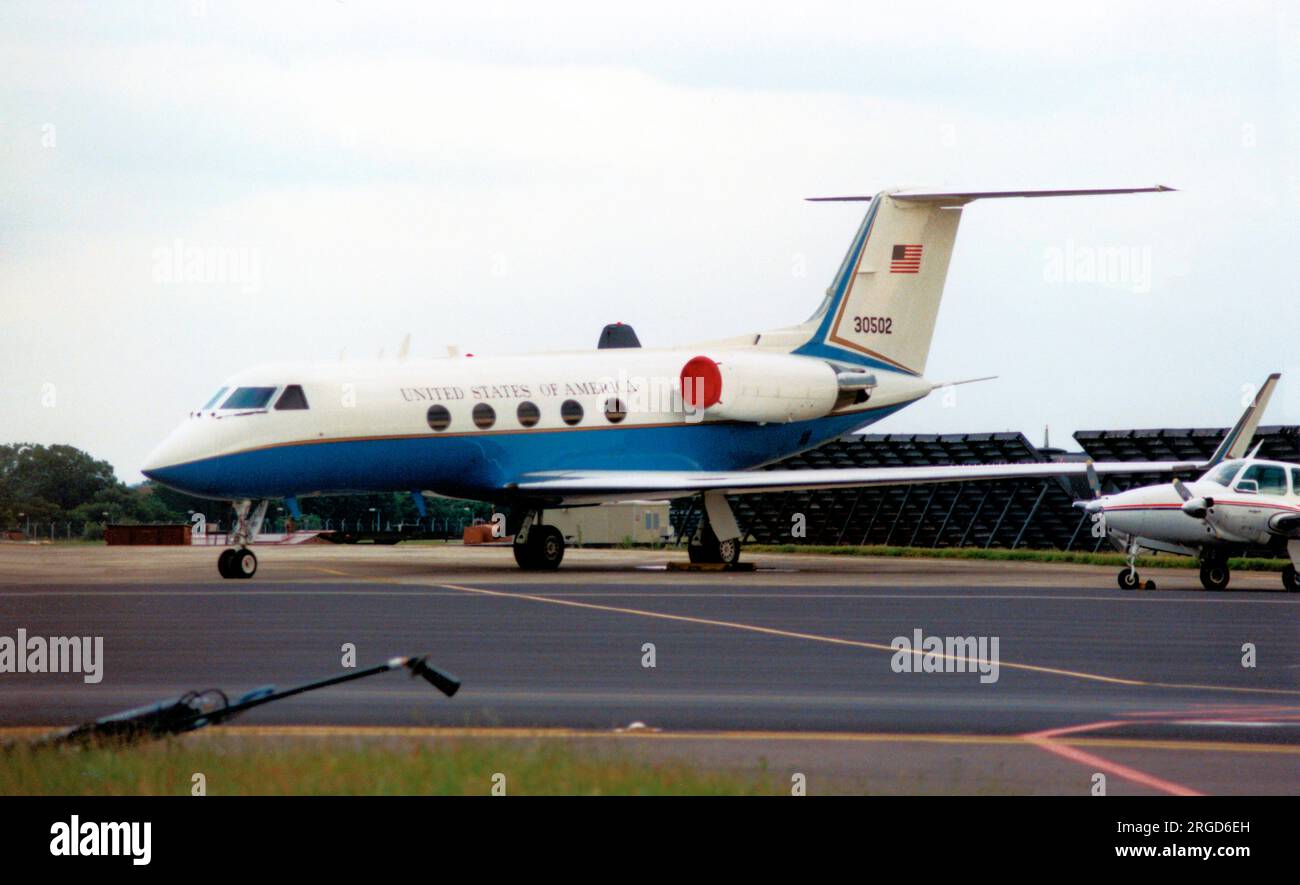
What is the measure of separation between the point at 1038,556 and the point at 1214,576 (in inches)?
427

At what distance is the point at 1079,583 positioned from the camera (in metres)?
29.3

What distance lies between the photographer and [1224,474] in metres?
27.8

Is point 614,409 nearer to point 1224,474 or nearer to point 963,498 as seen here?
point 1224,474

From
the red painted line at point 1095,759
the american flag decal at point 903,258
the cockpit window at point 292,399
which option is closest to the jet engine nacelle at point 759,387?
the american flag decal at point 903,258

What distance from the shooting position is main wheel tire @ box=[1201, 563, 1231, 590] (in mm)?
28031

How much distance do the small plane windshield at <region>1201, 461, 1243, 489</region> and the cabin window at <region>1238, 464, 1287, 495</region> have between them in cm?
17

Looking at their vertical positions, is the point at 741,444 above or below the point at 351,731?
above

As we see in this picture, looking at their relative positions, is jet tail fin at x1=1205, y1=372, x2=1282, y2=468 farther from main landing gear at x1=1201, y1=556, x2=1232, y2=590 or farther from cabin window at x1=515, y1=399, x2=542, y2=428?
cabin window at x1=515, y1=399, x2=542, y2=428

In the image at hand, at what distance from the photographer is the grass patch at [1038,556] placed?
37.1 m

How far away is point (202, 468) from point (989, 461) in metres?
21.6

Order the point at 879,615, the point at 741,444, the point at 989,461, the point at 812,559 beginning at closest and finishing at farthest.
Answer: the point at 879,615
the point at 741,444
the point at 812,559
the point at 989,461

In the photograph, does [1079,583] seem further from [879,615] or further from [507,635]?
[507,635]
